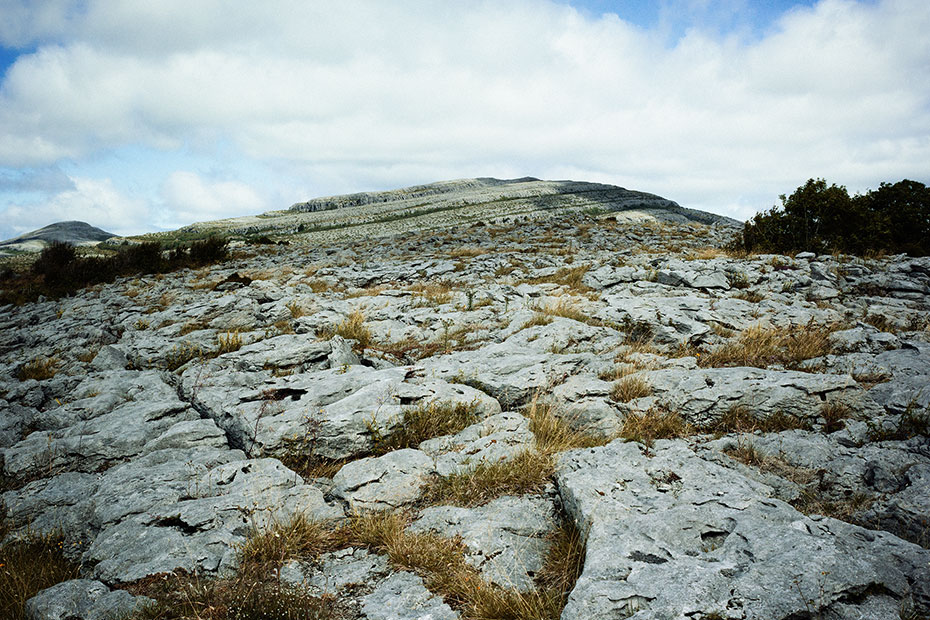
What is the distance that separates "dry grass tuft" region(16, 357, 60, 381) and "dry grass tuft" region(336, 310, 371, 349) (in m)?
5.14

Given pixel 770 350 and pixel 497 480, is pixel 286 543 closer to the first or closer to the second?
pixel 497 480

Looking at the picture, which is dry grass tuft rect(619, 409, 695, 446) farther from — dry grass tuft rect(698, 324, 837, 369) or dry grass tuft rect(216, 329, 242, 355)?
dry grass tuft rect(216, 329, 242, 355)

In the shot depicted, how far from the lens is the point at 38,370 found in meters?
7.56

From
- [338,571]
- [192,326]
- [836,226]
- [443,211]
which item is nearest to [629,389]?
[338,571]

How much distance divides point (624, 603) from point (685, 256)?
1523 centimetres

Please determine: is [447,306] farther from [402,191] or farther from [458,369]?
[402,191]

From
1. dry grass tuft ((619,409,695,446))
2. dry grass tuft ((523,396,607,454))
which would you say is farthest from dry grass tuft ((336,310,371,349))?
dry grass tuft ((619,409,695,446))

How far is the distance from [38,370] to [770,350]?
1292 cm

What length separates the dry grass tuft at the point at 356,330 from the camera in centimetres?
813

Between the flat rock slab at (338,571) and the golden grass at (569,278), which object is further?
the golden grass at (569,278)

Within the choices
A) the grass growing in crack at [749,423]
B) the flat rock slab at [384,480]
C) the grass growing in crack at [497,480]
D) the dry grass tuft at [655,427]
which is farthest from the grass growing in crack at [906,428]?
the flat rock slab at [384,480]

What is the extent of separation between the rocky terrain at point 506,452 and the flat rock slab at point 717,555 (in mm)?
16

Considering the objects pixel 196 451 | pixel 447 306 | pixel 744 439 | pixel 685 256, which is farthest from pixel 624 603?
pixel 685 256

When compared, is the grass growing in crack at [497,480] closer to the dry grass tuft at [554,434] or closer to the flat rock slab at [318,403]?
the dry grass tuft at [554,434]
